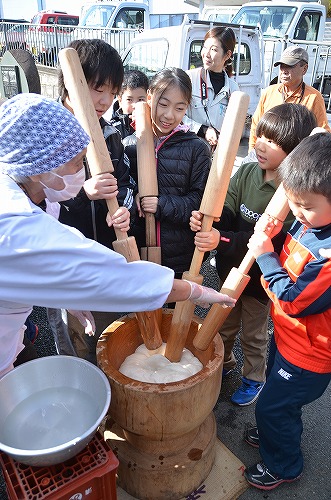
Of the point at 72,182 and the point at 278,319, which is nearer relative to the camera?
the point at 72,182

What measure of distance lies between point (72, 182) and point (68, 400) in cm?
75

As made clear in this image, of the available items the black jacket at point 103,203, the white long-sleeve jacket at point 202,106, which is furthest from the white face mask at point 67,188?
the white long-sleeve jacket at point 202,106

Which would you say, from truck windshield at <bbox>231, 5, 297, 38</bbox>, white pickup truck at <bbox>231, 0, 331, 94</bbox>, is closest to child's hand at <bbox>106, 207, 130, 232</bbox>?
white pickup truck at <bbox>231, 0, 331, 94</bbox>

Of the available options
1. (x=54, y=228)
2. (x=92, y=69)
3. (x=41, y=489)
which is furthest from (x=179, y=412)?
(x=92, y=69)

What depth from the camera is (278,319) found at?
61.0 inches

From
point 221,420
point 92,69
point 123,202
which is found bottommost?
point 221,420

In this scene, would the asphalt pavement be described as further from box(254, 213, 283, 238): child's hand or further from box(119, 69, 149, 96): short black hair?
box(119, 69, 149, 96): short black hair

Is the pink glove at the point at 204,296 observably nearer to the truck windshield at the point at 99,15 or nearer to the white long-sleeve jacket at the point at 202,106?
the white long-sleeve jacket at the point at 202,106

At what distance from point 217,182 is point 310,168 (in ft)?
1.25

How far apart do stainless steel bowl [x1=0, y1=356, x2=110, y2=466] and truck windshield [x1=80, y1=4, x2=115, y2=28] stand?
1186 cm

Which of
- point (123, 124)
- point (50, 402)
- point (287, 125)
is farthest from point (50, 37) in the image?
point (50, 402)

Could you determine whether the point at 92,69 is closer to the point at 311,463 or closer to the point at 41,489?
the point at 41,489

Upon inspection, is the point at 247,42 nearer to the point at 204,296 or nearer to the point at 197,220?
the point at 197,220

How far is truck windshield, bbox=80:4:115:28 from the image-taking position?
36.1 feet
